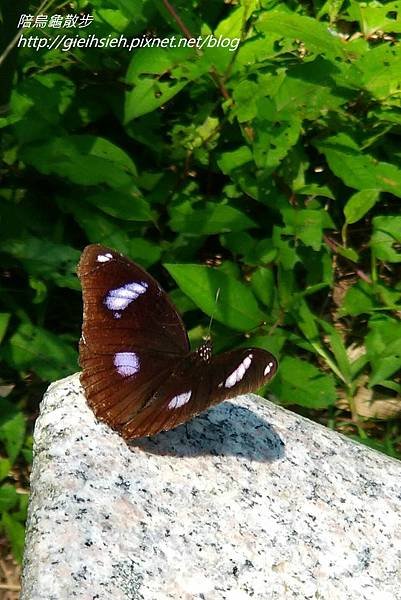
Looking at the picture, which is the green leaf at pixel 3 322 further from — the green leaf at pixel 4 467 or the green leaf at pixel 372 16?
the green leaf at pixel 372 16

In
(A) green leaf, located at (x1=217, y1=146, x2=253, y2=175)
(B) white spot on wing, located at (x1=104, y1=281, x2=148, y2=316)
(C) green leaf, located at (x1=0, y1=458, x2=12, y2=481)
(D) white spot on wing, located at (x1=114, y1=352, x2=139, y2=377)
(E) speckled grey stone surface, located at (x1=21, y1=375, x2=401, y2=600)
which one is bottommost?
(C) green leaf, located at (x1=0, y1=458, x2=12, y2=481)

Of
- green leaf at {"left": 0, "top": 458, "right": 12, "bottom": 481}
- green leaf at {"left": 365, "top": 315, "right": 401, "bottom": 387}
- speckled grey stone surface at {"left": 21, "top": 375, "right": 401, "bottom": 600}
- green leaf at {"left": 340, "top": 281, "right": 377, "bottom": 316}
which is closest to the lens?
speckled grey stone surface at {"left": 21, "top": 375, "right": 401, "bottom": 600}

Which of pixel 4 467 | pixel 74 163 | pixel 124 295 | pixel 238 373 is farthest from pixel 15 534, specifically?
pixel 74 163

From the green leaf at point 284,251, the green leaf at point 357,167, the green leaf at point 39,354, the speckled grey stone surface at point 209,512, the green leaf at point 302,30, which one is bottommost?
the green leaf at point 39,354

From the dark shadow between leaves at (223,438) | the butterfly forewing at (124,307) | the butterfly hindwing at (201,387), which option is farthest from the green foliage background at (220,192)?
the butterfly hindwing at (201,387)

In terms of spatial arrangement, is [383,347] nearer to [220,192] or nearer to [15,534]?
[220,192]

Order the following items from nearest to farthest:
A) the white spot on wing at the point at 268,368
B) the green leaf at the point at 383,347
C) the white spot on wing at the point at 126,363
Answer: the white spot on wing at the point at 268,368
the white spot on wing at the point at 126,363
the green leaf at the point at 383,347

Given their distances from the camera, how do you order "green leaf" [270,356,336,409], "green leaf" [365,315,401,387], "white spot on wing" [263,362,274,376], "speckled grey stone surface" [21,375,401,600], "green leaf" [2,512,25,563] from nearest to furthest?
"speckled grey stone surface" [21,375,401,600] < "white spot on wing" [263,362,274,376] < "green leaf" [2,512,25,563] < "green leaf" [270,356,336,409] < "green leaf" [365,315,401,387]

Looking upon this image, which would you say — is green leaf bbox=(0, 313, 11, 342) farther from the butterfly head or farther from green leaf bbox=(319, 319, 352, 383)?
green leaf bbox=(319, 319, 352, 383)

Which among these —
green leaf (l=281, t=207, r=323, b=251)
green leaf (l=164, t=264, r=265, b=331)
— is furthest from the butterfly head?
green leaf (l=281, t=207, r=323, b=251)
